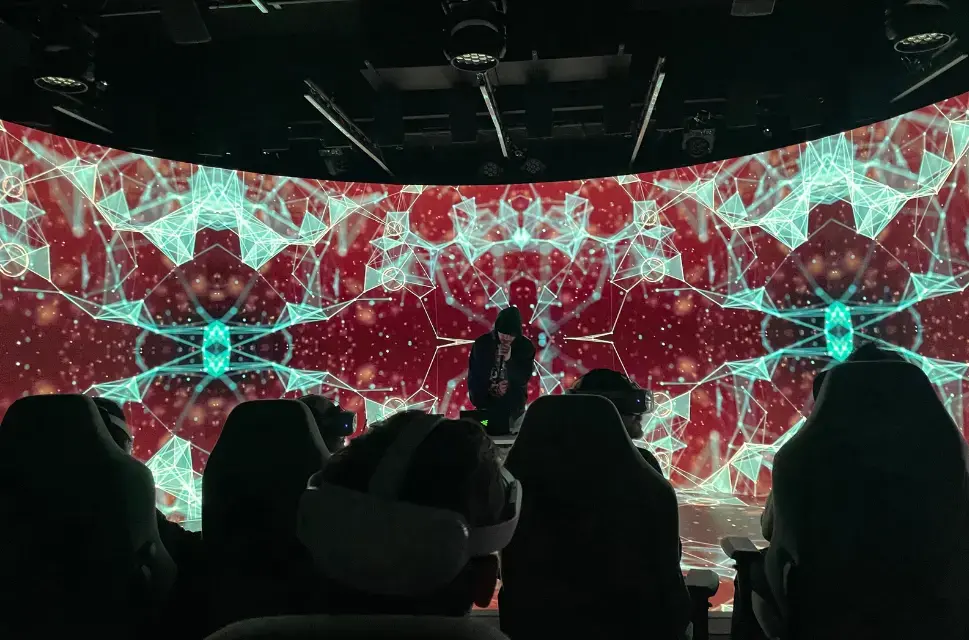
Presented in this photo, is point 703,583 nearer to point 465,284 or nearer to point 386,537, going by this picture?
point 386,537

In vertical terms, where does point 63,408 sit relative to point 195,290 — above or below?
below

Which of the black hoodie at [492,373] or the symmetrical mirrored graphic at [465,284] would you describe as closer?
the black hoodie at [492,373]

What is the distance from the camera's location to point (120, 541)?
7.27 feet

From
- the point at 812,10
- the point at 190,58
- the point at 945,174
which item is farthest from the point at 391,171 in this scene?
the point at 945,174

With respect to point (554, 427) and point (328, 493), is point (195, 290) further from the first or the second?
point (328, 493)

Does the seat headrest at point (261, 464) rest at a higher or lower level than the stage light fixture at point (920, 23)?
lower

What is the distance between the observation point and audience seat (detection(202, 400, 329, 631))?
102 inches

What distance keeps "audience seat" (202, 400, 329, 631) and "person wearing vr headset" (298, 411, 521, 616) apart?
182 centimetres

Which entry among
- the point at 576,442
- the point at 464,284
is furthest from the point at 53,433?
the point at 464,284

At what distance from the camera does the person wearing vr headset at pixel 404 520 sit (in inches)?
33.3

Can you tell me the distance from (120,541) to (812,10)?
17.0 feet

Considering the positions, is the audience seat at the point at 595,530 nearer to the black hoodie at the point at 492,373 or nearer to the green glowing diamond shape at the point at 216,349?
the black hoodie at the point at 492,373

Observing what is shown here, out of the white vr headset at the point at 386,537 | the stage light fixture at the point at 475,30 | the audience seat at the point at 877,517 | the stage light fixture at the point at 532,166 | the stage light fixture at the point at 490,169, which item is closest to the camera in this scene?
the white vr headset at the point at 386,537

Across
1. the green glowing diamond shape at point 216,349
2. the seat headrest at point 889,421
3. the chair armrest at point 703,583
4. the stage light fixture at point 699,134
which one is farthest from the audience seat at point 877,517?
the green glowing diamond shape at point 216,349
